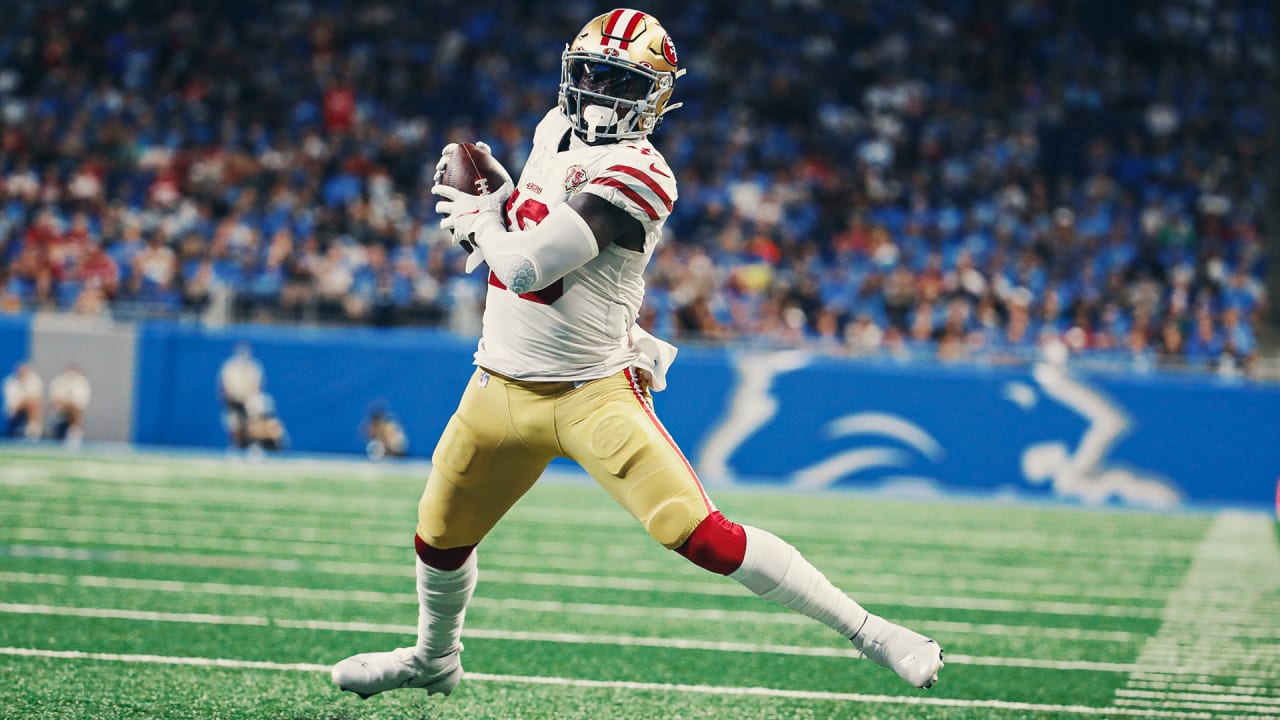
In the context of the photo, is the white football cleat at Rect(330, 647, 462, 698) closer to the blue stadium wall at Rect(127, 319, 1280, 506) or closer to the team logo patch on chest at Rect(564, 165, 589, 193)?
the team logo patch on chest at Rect(564, 165, 589, 193)

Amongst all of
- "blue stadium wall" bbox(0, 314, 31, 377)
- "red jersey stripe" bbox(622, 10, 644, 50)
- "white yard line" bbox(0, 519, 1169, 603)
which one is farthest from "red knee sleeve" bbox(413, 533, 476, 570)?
"blue stadium wall" bbox(0, 314, 31, 377)

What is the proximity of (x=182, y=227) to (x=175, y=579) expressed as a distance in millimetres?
10361

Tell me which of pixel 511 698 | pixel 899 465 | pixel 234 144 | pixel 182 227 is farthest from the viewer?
pixel 234 144

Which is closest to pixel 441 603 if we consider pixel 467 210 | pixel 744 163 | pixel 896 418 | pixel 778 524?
pixel 467 210

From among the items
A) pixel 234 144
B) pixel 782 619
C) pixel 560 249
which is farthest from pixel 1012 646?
pixel 234 144

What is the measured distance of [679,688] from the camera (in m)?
4.54

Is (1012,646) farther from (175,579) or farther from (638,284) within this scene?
(175,579)

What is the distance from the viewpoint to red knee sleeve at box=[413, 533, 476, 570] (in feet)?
12.5

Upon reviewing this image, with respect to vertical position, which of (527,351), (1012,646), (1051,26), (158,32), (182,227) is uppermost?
(1051,26)

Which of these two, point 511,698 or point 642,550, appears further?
point 642,550

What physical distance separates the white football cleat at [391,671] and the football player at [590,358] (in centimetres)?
21

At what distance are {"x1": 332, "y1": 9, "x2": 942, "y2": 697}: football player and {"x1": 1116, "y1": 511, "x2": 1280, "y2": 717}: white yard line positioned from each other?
151 centimetres

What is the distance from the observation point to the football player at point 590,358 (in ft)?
11.4

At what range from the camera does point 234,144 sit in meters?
17.6
